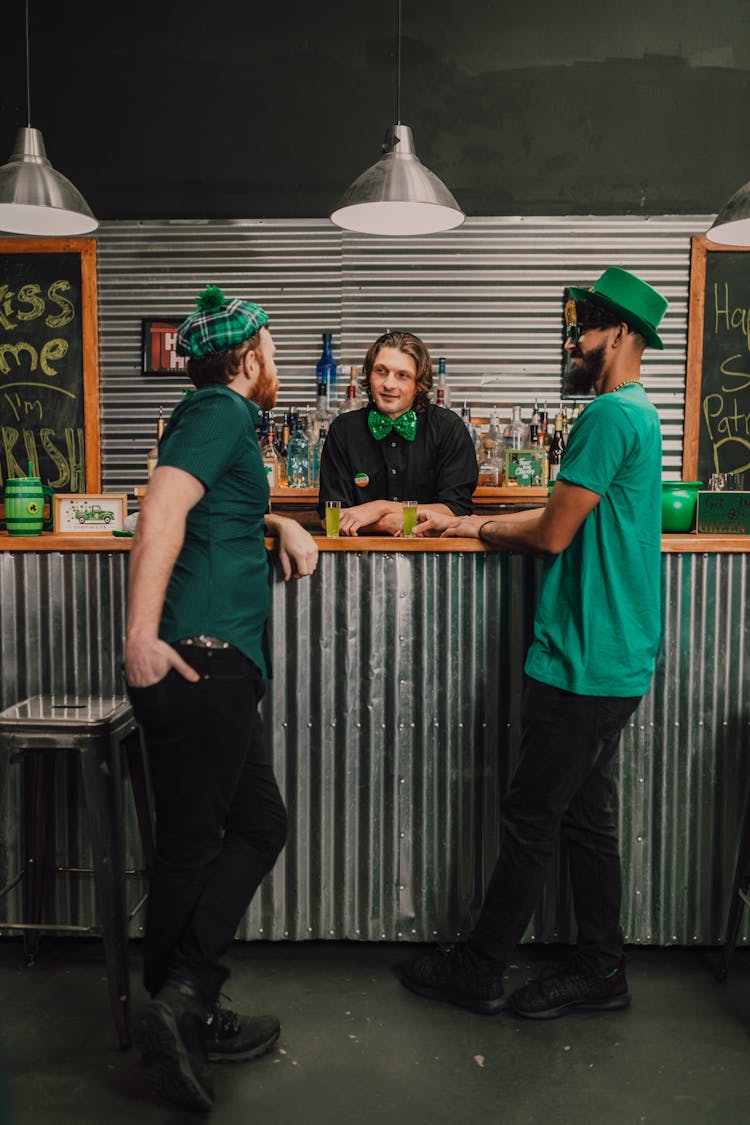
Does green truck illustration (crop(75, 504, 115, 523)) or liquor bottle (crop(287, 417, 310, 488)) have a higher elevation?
liquor bottle (crop(287, 417, 310, 488))

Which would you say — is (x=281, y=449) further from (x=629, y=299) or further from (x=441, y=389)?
(x=629, y=299)

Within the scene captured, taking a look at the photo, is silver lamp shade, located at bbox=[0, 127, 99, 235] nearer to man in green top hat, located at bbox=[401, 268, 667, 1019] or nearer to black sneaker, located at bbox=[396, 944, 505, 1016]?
man in green top hat, located at bbox=[401, 268, 667, 1019]

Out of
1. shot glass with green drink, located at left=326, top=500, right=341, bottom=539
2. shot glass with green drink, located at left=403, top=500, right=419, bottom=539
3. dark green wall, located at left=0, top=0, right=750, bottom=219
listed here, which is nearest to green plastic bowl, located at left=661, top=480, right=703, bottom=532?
shot glass with green drink, located at left=403, top=500, right=419, bottom=539

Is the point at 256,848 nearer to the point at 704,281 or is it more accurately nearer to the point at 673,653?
the point at 673,653

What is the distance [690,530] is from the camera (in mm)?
2605

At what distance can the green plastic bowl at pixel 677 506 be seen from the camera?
254 centimetres

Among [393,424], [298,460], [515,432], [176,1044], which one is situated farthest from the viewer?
[515,432]

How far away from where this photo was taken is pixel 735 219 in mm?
3104

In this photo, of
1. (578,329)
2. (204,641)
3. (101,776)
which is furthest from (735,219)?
(101,776)

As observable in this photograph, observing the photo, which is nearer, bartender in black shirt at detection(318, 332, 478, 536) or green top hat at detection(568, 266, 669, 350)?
green top hat at detection(568, 266, 669, 350)

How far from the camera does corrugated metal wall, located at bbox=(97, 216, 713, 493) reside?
468cm

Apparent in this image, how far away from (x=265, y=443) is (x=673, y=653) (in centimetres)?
262

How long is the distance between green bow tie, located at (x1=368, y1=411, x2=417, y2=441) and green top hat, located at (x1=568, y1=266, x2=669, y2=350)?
1.52 m

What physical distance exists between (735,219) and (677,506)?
1.21m
